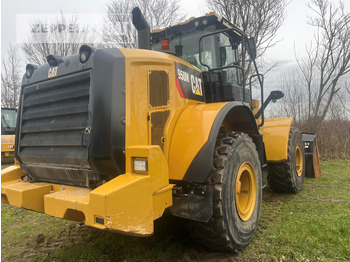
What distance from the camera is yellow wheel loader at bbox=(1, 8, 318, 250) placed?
2.24 meters

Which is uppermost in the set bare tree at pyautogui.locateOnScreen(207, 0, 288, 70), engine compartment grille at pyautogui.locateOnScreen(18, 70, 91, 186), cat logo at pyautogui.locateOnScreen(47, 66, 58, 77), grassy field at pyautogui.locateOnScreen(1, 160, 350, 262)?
bare tree at pyautogui.locateOnScreen(207, 0, 288, 70)

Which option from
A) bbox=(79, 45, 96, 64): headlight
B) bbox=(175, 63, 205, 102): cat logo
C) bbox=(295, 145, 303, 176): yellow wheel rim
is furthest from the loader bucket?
bbox=(79, 45, 96, 64): headlight

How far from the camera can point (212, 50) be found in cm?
376

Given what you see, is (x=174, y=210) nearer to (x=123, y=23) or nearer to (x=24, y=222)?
(x=24, y=222)

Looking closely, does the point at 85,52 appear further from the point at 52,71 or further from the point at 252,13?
the point at 252,13

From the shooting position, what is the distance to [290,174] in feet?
15.7

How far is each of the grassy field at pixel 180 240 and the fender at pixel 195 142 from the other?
90 cm

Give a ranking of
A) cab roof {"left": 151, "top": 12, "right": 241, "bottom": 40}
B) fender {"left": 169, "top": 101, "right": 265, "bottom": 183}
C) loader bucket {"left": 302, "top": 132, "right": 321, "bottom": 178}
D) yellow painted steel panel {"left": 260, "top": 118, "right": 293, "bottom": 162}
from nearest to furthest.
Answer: fender {"left": 169, "top": 101, "right": 265, "bottom": 183} < cab roof {"left": 151, "top": 12, "right": 241, "bottom": 40} < yellow painted steel panel {"left": 260, "top": 118, "right": 293, "bottom": 162} < loader bucket {"left": 302, "top": 132, "right": 321, "bottom": 178}

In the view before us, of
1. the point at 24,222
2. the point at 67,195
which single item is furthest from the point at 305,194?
the point at 24,222

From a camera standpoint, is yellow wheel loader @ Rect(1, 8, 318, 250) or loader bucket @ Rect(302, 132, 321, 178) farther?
loader bucket @ Rect(302, 132, 321, 178)

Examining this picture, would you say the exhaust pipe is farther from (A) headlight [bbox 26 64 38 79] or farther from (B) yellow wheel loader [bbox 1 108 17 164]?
(B) yellow wheel loader [bbox 1 108 17 164]

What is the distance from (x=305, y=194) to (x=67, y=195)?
4.36m

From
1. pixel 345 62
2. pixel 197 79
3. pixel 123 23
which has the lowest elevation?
pixel 197 79

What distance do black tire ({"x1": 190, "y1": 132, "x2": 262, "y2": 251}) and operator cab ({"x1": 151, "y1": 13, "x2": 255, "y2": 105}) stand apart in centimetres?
85
